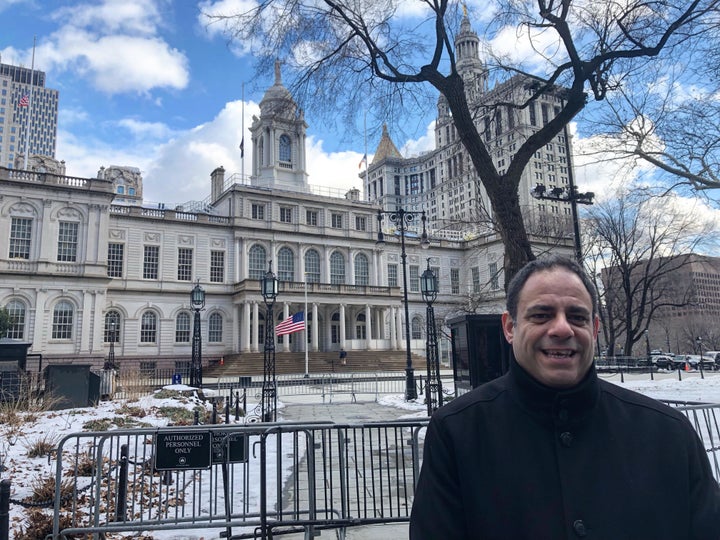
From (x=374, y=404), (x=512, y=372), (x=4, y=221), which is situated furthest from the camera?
(x=4, y=221)

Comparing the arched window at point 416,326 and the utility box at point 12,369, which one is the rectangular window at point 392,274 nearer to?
the arched window at point 416,326

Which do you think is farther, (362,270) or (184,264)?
(362,270)

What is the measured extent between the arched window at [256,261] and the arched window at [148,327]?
9.50m

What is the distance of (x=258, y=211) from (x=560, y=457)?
48.9 m

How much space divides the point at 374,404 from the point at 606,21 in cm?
1570

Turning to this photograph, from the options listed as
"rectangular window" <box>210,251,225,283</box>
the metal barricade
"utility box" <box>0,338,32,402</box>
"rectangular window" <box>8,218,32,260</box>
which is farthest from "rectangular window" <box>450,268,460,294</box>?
the metal barricade

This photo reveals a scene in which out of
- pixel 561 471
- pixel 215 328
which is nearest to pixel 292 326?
pixel 215 328

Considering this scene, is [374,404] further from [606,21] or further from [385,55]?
[606,21]

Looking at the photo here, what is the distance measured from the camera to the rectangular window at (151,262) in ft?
144

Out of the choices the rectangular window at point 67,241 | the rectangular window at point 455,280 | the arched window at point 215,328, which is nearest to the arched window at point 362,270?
the rectangular window at point 455,280

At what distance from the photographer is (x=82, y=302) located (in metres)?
38.7

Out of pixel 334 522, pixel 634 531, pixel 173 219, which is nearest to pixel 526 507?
pixel 634 531

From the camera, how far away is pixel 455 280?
60844 mm

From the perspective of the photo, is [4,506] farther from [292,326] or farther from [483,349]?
[292,326]
